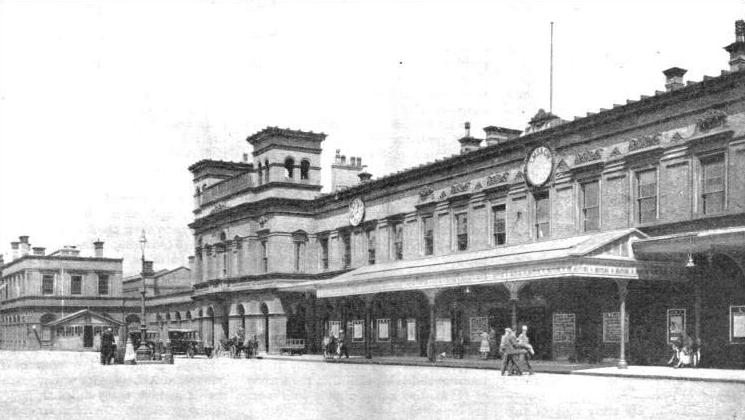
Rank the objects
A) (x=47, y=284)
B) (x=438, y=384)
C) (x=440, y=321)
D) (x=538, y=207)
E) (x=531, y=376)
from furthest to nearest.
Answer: (x=47, y=284) < (x=440, y=321) < (x=538, y=207) < (x=531, y=376) < (x=438, y=384)

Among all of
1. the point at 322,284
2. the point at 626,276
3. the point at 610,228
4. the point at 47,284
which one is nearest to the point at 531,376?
the point at 626,276

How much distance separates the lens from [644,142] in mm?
24219

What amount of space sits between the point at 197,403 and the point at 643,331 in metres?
13.9

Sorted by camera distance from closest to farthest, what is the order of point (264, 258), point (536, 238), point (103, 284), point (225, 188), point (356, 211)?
point (536, 238), point (356, 211), point (264, 258), point (225, 188), point (103, 284)

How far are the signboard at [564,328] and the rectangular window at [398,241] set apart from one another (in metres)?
9.36

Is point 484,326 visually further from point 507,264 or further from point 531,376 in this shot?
point 531,376

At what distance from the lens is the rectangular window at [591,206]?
84.7 feet

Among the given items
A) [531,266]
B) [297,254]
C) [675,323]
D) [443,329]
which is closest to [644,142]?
[531,266]

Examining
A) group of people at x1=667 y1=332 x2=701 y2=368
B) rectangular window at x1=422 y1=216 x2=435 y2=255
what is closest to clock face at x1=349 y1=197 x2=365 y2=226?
rectangular window at x1=422 y1=216 x2=435 y2=255

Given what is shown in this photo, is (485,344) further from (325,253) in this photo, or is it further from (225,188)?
(225,188)

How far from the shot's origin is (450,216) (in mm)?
32031

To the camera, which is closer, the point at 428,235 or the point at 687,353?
the point at 687,353

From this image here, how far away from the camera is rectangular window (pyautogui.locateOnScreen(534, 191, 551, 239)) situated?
27.8 metres

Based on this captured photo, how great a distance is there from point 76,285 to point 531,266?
58.9 metres
